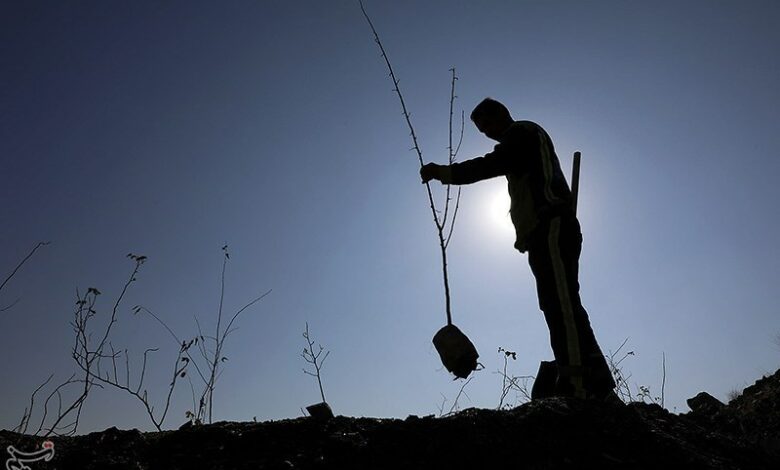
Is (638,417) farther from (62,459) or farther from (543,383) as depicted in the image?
(62,459)

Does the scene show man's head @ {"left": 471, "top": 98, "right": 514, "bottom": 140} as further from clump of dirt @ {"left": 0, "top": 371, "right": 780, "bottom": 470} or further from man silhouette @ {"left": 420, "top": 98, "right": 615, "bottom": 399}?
clump of dirt @ {"left": 0, "top": 371, "right": 780, "bottom": 470}

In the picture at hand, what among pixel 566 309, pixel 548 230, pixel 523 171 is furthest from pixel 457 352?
pixel 523 171

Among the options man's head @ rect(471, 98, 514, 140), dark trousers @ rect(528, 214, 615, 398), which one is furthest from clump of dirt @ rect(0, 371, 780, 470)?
man's head @ rect(471, 98, 514, 140)

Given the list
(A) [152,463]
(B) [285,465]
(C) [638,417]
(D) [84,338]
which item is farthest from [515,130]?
(D) [84,338]

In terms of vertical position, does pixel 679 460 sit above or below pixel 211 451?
below

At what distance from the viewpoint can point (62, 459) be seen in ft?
6.07

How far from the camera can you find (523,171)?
9.62ft

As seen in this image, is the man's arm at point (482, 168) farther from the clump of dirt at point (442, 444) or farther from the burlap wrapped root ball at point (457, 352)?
the clump of dirt at point (442, 444)

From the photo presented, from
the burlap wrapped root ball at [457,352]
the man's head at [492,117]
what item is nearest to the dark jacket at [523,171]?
the man's head at [492,117]

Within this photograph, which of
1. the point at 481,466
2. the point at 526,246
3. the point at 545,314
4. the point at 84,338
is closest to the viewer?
the point at 481,466

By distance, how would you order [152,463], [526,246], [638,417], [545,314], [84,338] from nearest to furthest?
[152,463] → [638,417] → [545,314] → [526,246] → [84,338]

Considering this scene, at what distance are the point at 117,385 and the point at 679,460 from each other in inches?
119

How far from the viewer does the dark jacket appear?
2.83 m

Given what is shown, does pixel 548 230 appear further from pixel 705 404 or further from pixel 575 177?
pixel 705 404
